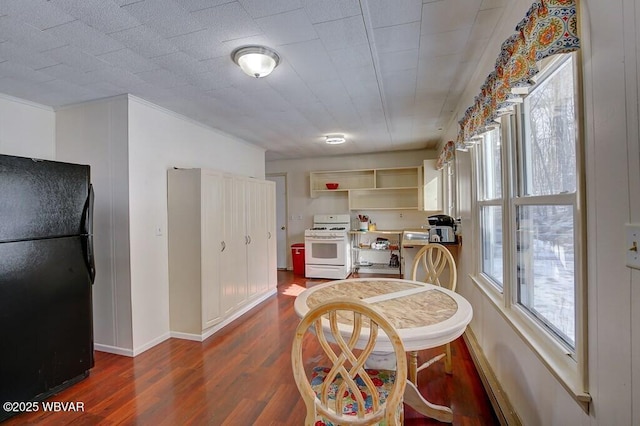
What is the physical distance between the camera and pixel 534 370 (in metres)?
1.44

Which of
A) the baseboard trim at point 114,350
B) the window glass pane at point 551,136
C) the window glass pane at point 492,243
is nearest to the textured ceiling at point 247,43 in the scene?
the window glass pane at point 551,136

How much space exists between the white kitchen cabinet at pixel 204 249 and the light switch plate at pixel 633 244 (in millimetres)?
3036

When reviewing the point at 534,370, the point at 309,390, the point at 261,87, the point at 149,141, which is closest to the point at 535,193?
the point at 534,370

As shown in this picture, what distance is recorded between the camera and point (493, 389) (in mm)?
1940

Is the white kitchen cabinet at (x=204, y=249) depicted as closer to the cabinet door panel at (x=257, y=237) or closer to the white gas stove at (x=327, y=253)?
the cabinet door panel at (x=257, y=237)

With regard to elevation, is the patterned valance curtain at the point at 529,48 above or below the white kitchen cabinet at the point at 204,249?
above

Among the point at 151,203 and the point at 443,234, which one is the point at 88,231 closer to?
the point at 151,203

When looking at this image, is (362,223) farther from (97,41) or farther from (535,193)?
(97,41)

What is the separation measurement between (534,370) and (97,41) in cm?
304

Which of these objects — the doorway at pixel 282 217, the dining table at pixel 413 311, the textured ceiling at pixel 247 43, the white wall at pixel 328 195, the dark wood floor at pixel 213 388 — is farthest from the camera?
the doorway at pixel 282 217

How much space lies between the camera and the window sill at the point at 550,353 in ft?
3.35

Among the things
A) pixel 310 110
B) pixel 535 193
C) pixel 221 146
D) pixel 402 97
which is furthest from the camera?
pixel 221 146

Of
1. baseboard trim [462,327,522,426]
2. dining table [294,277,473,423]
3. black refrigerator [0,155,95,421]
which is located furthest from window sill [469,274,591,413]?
black refrigerator [0,155,95,421]

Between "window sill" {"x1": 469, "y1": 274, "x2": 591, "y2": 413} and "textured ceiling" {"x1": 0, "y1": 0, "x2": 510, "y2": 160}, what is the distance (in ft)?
5.54
